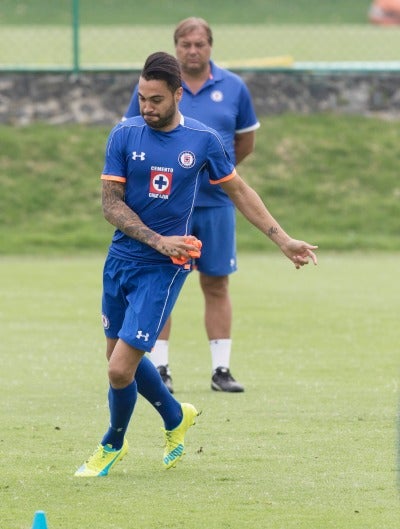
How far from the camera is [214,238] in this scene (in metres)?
9.37

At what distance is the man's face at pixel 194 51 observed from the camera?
30.4 ft

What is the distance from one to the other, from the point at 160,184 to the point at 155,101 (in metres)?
0.40

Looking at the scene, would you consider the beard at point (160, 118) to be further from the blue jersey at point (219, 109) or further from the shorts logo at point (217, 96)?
the shorts logo at point (217, 96)

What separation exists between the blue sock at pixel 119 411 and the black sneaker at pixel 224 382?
91.2 inches

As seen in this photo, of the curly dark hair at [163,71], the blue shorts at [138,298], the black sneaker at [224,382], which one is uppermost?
the curly dark hair at [163,71]

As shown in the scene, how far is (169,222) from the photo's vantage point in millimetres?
6891

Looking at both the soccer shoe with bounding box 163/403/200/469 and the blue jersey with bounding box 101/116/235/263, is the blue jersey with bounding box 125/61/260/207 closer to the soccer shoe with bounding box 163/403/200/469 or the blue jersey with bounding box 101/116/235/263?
the blue jersey with bounding box 101/116/235/263

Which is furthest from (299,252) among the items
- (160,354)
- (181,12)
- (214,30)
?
(181,12)

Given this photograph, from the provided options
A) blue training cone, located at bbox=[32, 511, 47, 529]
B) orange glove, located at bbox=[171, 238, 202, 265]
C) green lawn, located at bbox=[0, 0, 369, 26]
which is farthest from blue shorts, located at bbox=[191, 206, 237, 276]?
green lawn, located at bbox=[0, 0, 369, 26]

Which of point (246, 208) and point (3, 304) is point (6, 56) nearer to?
point (3, 304)

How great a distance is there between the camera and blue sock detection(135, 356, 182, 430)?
23.1 ft

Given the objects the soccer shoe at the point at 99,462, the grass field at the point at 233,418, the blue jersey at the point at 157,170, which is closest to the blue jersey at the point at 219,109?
the grass field at the point at 233,418

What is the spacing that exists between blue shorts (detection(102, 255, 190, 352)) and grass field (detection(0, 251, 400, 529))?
0.69 metres

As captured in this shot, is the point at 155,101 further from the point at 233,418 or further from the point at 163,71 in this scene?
the point at 233,418
